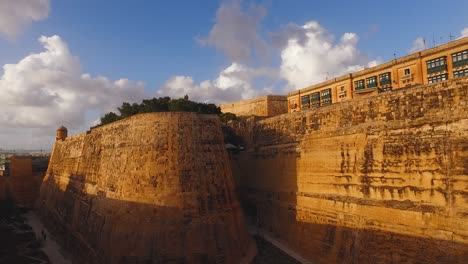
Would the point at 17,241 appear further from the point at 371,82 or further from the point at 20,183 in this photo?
the point at 371,82

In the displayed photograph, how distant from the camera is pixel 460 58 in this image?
22.1 metres

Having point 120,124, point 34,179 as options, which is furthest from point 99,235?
point 34,179

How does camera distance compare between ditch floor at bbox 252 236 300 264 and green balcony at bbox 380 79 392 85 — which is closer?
ditch floor at bbox 252 236 300 264

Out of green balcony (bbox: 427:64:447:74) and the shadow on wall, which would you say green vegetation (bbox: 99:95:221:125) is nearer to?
the shadow on wall

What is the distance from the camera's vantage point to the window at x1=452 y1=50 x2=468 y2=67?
21767mm

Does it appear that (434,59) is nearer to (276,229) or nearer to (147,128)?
(276,229)

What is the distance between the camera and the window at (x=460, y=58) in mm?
21767

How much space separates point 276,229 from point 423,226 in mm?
8369

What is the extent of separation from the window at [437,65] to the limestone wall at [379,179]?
1393 centimetres

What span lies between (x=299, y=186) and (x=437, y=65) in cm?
1583

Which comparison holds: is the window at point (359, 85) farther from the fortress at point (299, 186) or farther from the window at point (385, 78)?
the fortress at point (299, 186)

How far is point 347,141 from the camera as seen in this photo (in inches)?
545

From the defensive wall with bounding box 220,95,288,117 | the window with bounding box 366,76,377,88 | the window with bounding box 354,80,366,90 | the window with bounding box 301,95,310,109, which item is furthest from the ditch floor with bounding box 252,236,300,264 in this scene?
the defensive wall with bounding box 220,95,288,117

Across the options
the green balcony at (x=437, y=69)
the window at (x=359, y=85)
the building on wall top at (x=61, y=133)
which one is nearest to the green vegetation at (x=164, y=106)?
the building on wall top at (x=61, y=133)
